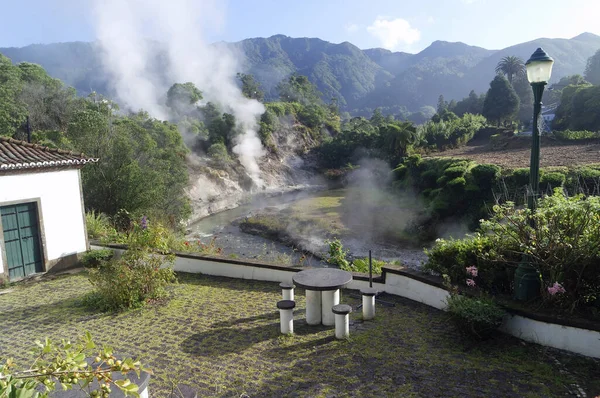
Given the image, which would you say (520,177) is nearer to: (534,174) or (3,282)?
(534,174)

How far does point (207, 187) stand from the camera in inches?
1218

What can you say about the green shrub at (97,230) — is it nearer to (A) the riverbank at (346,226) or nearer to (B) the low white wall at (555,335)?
(A) the riverbank at (346,226)

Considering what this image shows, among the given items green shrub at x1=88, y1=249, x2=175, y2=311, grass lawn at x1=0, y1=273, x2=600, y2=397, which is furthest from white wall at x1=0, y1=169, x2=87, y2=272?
green shrub at x1=88, y1=249, x2=175, y2=311

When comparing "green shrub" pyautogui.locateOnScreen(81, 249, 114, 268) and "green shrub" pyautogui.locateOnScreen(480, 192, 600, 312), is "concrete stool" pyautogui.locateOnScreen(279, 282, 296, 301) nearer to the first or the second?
"green shrub" pyautogui.locateOnScreen(480, 192, 600, 312)

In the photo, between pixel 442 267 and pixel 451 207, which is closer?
pixel 442 267

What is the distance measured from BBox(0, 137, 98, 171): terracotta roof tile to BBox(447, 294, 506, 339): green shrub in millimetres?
8362

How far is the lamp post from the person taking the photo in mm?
4871

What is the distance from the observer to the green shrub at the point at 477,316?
471 cm

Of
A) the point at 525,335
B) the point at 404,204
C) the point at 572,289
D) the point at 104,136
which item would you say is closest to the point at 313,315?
the point at 525,335

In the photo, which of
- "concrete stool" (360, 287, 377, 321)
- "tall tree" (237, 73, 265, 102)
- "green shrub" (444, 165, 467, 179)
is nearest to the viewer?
"concrete stool" (360, 287, 377, 321)

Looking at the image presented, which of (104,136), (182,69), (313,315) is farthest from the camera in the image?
(182,69)

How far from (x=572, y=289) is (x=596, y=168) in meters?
14.4

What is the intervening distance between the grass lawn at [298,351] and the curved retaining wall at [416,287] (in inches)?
5.2

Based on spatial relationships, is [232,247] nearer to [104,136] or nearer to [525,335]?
[104,136]
